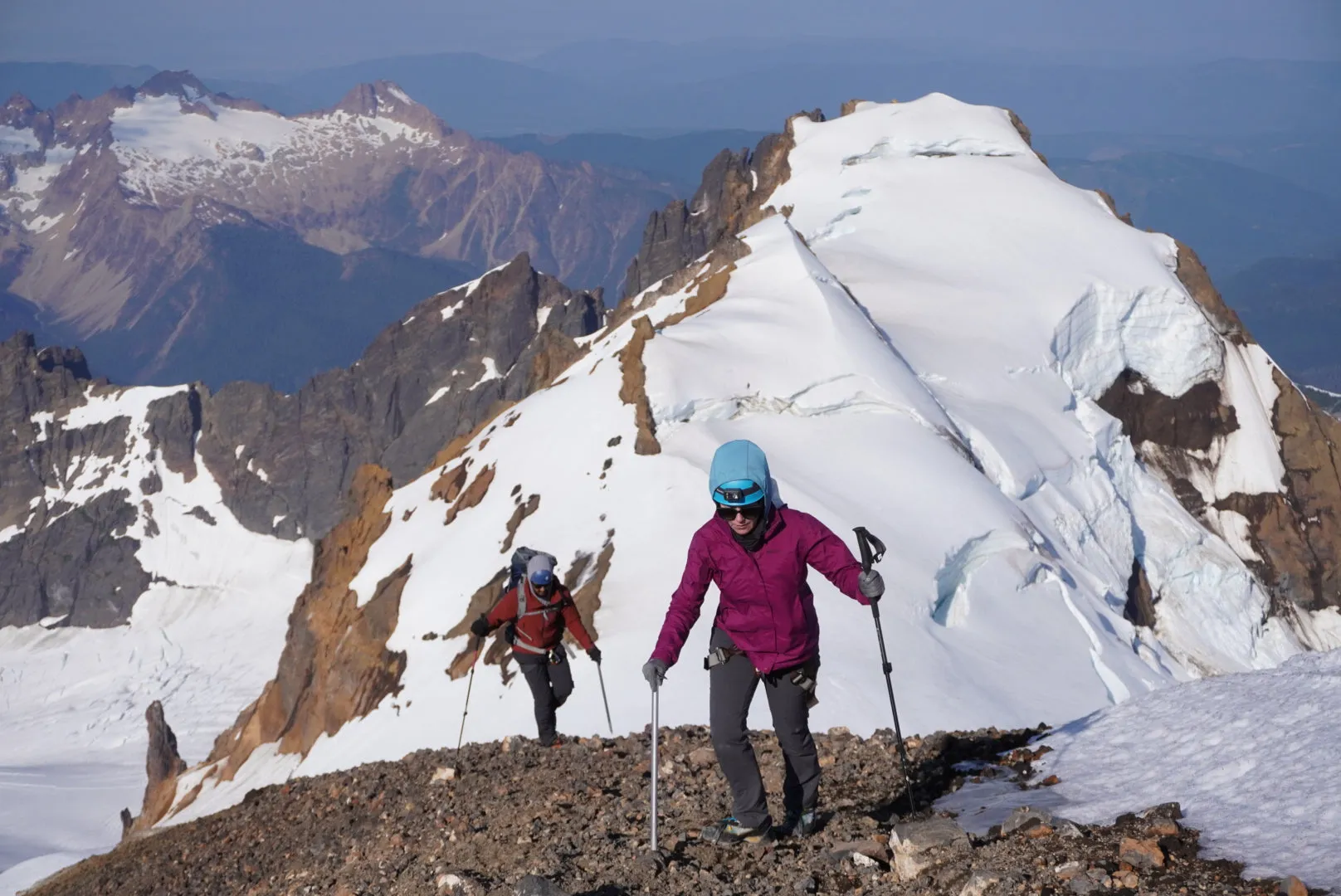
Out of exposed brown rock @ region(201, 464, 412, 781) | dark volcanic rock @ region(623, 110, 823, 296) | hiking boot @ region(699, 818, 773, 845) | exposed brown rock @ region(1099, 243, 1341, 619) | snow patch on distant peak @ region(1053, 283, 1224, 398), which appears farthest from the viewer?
dark volcanic rock @ region(623, 110, 823, 296)

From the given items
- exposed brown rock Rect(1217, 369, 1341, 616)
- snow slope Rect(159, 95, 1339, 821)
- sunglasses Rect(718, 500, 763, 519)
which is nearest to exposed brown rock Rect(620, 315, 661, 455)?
snow slope Rect(159, 95, 1339, 821)

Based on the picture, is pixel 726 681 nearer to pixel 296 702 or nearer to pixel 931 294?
pixel 296 702

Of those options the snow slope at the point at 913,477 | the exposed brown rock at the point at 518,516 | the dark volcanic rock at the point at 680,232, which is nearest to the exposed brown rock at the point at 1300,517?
the snow slope at the point at 913,477

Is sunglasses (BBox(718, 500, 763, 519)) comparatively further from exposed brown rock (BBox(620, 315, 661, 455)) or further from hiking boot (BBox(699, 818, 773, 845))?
exposed brown rock (BBox(620, 315, 661, 455))

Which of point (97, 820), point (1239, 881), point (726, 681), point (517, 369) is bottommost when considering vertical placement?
point (97, 820)

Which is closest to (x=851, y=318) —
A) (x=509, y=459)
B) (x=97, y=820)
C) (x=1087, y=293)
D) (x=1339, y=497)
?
(x=509, y=459)

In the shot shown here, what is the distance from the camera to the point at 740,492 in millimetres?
7945

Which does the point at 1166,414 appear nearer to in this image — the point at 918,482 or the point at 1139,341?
the point at 1139,341

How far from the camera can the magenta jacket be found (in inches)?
324

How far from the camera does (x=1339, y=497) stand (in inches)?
2116

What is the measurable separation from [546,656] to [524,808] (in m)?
4.43

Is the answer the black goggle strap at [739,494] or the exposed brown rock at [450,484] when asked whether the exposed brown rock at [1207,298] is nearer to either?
the exposed brown rock at [450,484]

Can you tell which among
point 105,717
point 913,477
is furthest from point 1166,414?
point 105,717

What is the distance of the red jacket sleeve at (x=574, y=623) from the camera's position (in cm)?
1470
